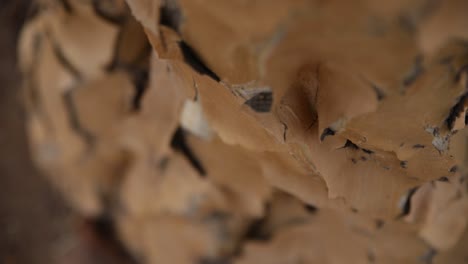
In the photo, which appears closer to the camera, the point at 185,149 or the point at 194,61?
the point at 194,61

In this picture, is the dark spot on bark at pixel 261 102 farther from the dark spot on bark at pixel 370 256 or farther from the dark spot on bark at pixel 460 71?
the dark spot on bark at pixel 370 256

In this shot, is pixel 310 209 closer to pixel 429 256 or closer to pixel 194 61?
pixel 429 256

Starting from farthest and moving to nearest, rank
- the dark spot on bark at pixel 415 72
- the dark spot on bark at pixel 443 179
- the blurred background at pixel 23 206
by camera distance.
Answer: the blurred background at pixel 23 206, the dark spot on bark at pixel 443 179, the dark spot on bark at pixel 415 72

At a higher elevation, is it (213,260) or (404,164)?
(404,164)

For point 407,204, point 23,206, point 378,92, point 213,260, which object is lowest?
point 23,206

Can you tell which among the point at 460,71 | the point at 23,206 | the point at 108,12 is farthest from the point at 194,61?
the point at 23,206

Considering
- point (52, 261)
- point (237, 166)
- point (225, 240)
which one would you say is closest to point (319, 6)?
point (237, 166)

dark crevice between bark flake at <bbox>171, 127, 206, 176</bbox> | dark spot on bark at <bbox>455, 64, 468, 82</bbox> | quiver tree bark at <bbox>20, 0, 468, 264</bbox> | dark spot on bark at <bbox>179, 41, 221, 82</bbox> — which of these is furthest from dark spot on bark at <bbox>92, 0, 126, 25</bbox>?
dark spot on bark at <bbox>455, 64, 468, 82</bbox>

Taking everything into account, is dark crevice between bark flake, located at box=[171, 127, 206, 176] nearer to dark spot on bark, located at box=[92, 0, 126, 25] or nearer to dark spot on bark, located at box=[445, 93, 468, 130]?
dark spot on bark, located at box=[92, 0, 126, 25]

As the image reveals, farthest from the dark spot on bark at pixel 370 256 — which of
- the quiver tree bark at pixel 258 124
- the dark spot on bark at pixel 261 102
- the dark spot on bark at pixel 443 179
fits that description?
the dark spot on bark at pixel 261 102

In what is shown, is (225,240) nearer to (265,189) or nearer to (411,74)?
(265,189)
